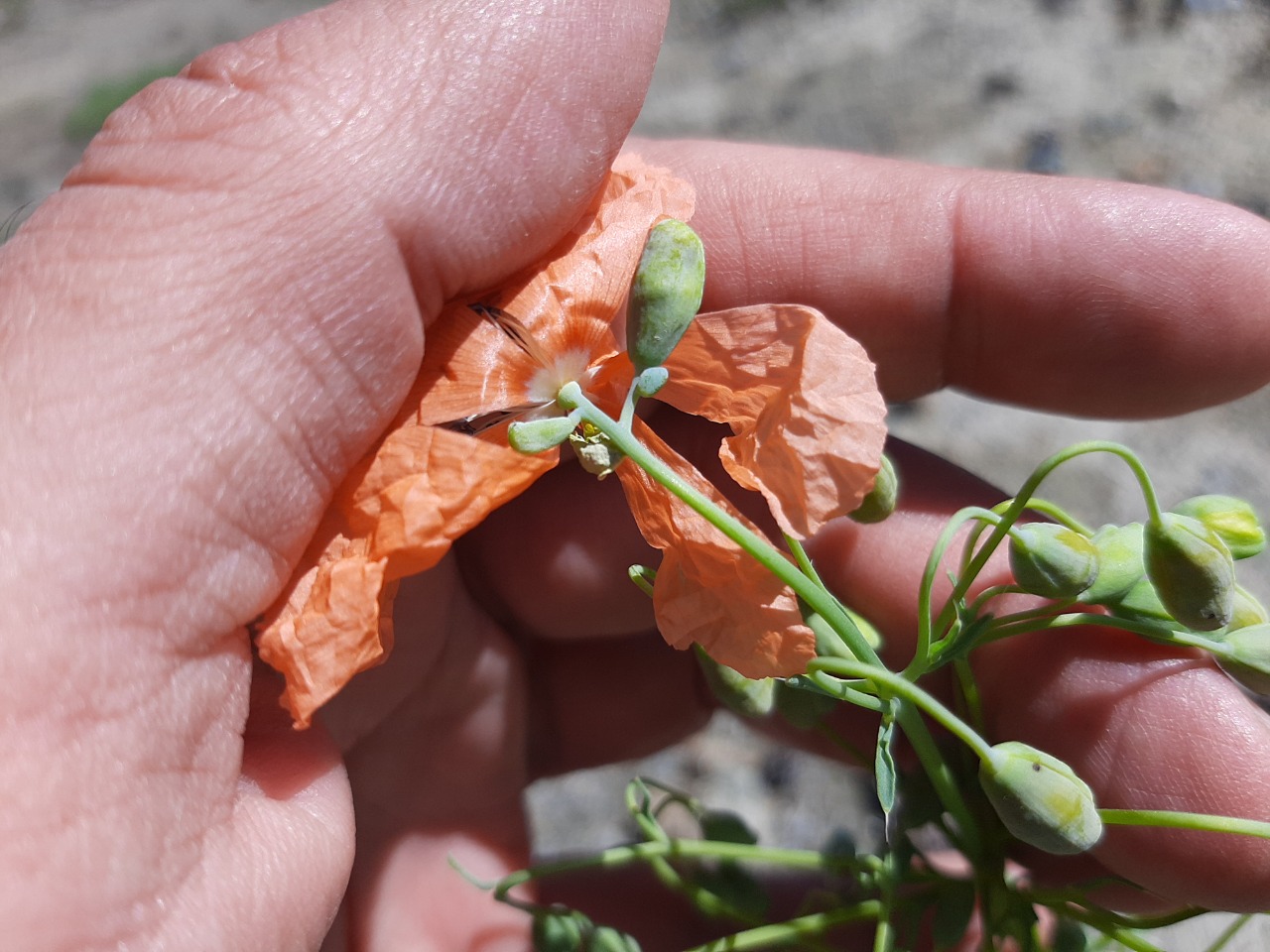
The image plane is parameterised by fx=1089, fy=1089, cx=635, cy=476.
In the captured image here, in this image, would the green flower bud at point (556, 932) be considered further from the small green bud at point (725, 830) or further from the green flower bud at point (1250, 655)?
the green flower bud at point (1250, 655)

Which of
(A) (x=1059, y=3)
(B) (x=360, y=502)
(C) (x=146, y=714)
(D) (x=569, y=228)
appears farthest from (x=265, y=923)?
(A) (x=1059, y=3)

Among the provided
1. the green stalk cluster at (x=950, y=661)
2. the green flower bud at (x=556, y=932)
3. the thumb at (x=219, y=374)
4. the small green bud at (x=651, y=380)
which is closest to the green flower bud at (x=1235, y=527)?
the green stalk cluster at (x=950, y=661)

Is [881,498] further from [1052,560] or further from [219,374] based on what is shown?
[219,374]

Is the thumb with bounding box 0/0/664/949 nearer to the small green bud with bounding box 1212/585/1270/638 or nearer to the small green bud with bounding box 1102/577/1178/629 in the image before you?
the small green bud with bounding box 1102/577/1178/629

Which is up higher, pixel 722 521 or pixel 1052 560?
pixel 722 521

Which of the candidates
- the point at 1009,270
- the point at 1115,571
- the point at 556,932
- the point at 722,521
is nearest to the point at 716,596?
the point at 722,521

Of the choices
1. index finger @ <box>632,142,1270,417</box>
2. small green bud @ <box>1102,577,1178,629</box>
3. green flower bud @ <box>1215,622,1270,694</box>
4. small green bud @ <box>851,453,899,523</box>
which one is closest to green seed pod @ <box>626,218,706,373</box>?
small green bud @ <box>851,453,899,523</box>

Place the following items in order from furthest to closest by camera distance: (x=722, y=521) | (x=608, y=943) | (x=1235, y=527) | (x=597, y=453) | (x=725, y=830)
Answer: (x=725, y=830) → (x=608, y=943) → (x=1235, y=527) → (x=597, y=453) → (x=722, y=521)
